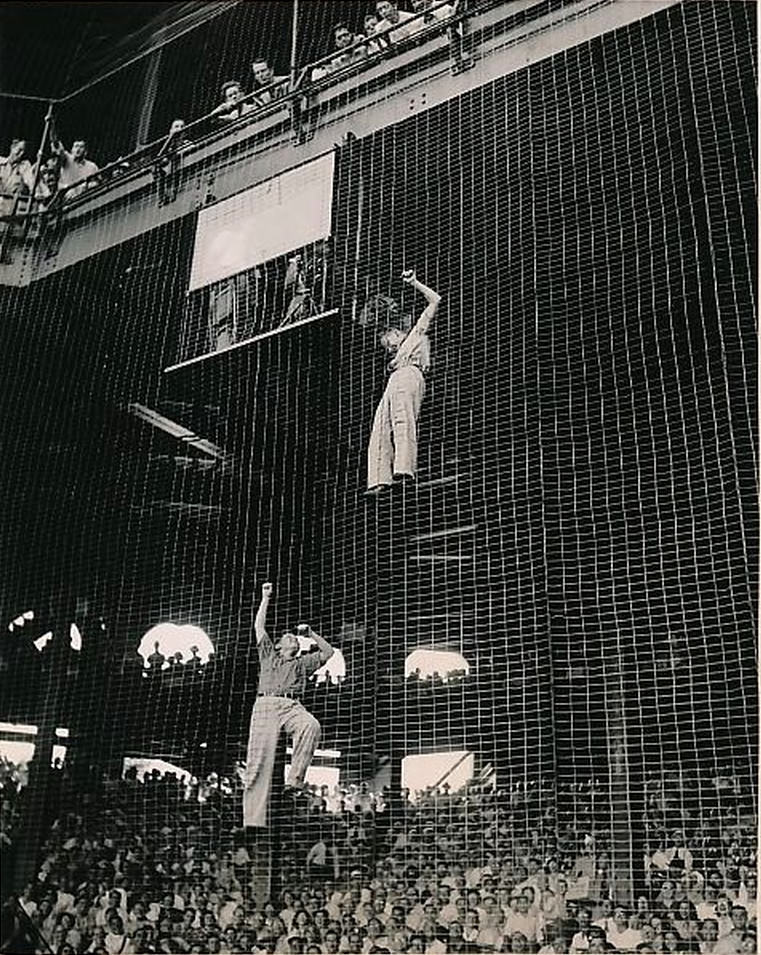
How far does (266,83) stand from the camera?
257cm

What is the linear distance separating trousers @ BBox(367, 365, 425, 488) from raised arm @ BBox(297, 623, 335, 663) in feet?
0.86

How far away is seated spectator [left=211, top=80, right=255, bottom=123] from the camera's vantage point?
101 inches

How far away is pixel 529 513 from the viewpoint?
2080mm

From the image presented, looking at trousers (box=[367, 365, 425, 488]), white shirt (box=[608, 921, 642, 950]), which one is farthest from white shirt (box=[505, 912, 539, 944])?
trousers (box=[367, 365, 425, 488])

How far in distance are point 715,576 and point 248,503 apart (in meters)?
0.82

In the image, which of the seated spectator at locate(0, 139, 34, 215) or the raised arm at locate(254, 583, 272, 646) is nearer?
the raised arm at locate(254, 583, 272, 646)

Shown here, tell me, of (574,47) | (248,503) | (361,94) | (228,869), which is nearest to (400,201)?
(361,94)

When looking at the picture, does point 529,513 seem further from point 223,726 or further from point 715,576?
point 223,726

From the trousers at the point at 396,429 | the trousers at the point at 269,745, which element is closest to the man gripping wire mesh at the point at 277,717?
the trousers at the point at 269,745

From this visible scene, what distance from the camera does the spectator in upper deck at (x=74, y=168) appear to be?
266 cm

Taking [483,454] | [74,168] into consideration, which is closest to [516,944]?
[483,454]

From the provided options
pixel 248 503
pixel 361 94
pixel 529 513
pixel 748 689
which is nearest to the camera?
pixel 748 689

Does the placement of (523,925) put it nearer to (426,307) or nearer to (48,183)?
(426,307)

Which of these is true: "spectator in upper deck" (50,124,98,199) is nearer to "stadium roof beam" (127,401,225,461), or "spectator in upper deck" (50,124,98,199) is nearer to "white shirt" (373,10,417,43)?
"stadium roof beam" (127,401,225,461)
